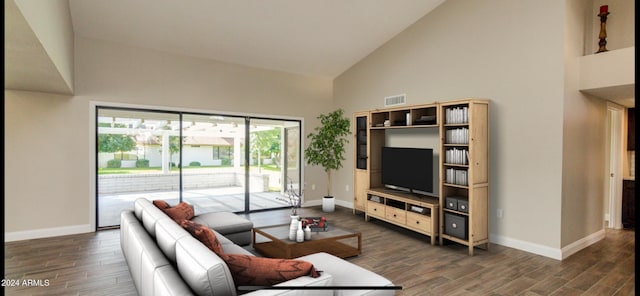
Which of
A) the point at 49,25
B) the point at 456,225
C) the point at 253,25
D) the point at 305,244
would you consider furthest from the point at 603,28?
the point at 49,25

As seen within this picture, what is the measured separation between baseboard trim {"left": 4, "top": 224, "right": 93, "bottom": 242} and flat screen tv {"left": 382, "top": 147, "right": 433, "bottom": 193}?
4.82 m

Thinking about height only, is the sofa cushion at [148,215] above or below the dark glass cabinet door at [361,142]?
A: below

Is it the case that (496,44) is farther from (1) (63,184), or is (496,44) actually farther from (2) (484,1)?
(1) (63,184)

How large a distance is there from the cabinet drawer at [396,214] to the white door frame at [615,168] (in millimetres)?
3401

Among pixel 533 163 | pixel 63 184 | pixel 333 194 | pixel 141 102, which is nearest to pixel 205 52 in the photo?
pixel 141 102

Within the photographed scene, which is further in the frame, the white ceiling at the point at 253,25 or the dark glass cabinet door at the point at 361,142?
the dark glass cabinet door at the point at 361,142

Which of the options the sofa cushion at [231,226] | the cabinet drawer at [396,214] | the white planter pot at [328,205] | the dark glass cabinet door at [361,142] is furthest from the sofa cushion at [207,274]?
the white planter pot at [328,205]

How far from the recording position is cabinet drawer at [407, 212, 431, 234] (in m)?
4.57

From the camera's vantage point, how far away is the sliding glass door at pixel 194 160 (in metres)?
5.36

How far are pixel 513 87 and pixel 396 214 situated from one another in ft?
7.93

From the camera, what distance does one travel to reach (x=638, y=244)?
2.54ft

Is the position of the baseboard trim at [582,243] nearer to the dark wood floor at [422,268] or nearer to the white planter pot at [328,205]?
the dark wood floor at [422,268]

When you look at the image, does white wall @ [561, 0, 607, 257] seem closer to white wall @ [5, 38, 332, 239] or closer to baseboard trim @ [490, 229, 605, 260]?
baseboard trim @ [490, 229, 605, 260]

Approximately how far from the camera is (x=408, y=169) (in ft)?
17.2
